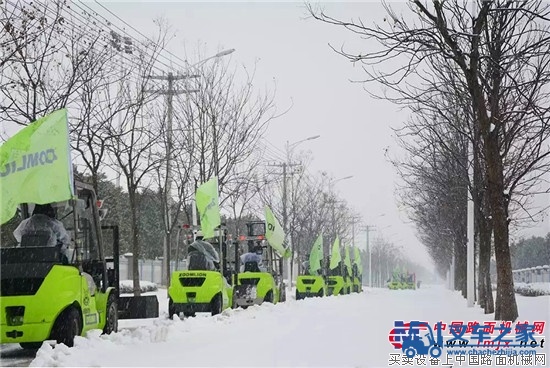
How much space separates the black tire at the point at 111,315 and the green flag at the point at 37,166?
9.87 feet

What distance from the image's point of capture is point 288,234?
41.4 meters

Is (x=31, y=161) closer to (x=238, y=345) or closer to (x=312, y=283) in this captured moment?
(x=238, y=345)

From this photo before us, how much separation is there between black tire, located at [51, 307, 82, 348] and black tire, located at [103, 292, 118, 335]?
1.67 metres

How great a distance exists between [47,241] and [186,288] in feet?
22.5

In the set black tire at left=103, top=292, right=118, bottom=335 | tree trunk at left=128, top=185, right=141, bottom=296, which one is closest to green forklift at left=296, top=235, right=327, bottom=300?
tree trunk at left=128, top=185, right=141, bottom=296

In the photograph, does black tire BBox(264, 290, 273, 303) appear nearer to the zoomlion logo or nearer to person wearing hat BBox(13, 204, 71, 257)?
person wearing hat BBox(13, 204, 71, 257)

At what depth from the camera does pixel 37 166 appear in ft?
32.0

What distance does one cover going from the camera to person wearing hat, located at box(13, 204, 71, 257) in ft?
35.0

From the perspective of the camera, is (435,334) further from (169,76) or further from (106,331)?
(169,76)

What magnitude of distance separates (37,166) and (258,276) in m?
12.3

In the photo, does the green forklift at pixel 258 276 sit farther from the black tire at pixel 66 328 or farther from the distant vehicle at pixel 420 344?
the distant vehicle at pixel 420 344

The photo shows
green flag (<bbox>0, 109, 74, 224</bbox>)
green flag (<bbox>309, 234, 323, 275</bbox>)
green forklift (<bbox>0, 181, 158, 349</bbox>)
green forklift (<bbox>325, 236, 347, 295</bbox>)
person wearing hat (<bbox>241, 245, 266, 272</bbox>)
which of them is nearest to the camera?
green flag (<bbox>0, 109, 74, 224</bbox>)

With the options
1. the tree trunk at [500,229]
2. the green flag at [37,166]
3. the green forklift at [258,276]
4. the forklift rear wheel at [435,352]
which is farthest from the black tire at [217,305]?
the forklift rear wheel at [435,352]

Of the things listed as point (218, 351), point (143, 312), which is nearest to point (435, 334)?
point (218, 351)
